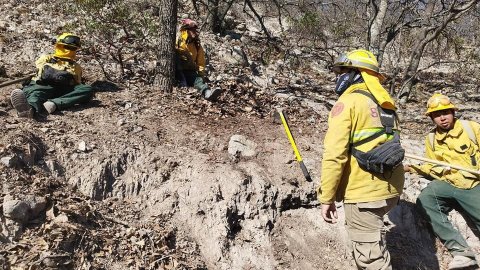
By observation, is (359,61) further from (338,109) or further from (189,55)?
(189,55)

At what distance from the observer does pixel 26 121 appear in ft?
15.1

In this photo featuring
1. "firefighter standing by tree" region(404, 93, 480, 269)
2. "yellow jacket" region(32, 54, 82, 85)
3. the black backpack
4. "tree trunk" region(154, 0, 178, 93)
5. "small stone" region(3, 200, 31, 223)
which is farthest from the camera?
"tree trunk" region(154, 0, 178, 93)

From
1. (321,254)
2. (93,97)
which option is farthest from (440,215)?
(93,97)

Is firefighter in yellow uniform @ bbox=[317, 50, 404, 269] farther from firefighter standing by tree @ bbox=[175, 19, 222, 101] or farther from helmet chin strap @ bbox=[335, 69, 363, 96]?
firefighter standing by tree @ bbox=[175, 19, 222, 101]

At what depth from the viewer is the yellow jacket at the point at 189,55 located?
250 inches

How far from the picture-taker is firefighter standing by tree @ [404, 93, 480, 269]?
4363 mm

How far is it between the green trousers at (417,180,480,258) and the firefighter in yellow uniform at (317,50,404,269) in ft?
5.24

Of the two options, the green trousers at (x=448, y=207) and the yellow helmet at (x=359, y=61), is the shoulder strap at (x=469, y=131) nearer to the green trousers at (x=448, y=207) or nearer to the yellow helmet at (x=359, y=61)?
the green trousers at (x=448, y=207)

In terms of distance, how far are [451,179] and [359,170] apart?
75.1 inches

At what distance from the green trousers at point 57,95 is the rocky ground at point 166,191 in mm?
118

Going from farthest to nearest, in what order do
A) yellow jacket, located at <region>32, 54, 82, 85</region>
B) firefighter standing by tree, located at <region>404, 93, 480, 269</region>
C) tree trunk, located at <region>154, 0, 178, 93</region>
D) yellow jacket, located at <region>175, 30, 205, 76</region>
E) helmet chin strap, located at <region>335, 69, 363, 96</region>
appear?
yellow jacket, located at <region>175, 30, 205, 76</region> → tree trunk, located at <region>154, 0, 178, 93</region> → yellow jacket, located at <region>32, 54, 82, 85</region> → firefighter standing by tree, located at <region>404, 93, 480, 269</region> → helmet chin strap, located at <region>335, 69, 363, 96</region>

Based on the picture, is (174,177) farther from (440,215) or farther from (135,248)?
(440,215)

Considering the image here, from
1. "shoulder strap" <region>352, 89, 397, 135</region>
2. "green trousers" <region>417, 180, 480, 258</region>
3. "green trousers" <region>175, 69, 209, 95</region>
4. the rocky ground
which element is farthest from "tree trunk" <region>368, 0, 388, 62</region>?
"shoulder strap" <region>352, 89, 397, 135</region>

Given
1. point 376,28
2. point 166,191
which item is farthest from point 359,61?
point 376,28
